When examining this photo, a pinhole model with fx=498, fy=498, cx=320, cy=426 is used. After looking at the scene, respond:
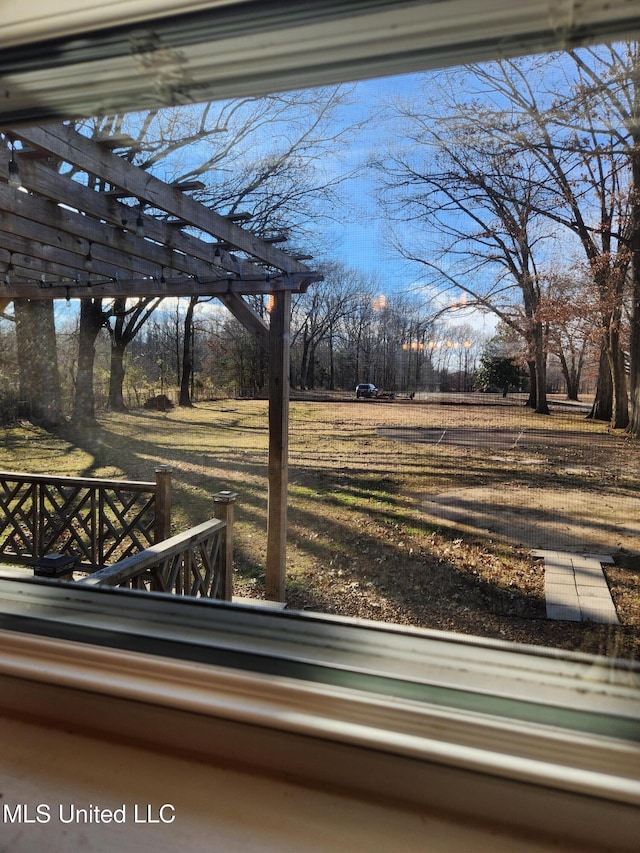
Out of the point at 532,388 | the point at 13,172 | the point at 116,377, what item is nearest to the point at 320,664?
the point at 532,388

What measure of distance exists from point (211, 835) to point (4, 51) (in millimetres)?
1010

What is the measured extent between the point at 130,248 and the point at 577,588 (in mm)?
1971

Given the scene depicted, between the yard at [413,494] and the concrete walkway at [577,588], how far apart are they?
0.02 metres

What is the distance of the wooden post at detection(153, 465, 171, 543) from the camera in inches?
64.1

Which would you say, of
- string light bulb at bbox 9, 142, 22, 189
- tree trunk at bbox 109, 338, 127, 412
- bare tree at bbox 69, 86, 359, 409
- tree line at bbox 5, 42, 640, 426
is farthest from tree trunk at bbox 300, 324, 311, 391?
string light bulb at bbox 9, 142, 22, 189

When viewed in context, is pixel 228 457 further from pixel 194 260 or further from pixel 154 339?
pixel 194 260

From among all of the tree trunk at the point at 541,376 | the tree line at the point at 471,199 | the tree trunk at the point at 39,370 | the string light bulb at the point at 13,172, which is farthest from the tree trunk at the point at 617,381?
the string light bulb at the point at 13,172

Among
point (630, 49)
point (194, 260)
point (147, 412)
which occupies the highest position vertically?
point (194, 260)

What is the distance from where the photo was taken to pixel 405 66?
0.60 m

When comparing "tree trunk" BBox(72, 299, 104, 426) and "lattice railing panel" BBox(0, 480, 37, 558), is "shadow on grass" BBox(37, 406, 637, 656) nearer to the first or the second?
"tree trunk" BBox(72, 299, 104, 426)

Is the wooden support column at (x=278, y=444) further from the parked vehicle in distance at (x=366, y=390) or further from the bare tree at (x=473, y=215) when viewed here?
the bare tree at (x=473, y=215)

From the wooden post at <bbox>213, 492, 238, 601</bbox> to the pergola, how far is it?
17 cm

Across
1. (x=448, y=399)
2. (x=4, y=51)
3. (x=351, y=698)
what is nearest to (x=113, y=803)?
Answer: (x=351, y=698)

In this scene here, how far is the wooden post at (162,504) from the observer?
1629 mm
